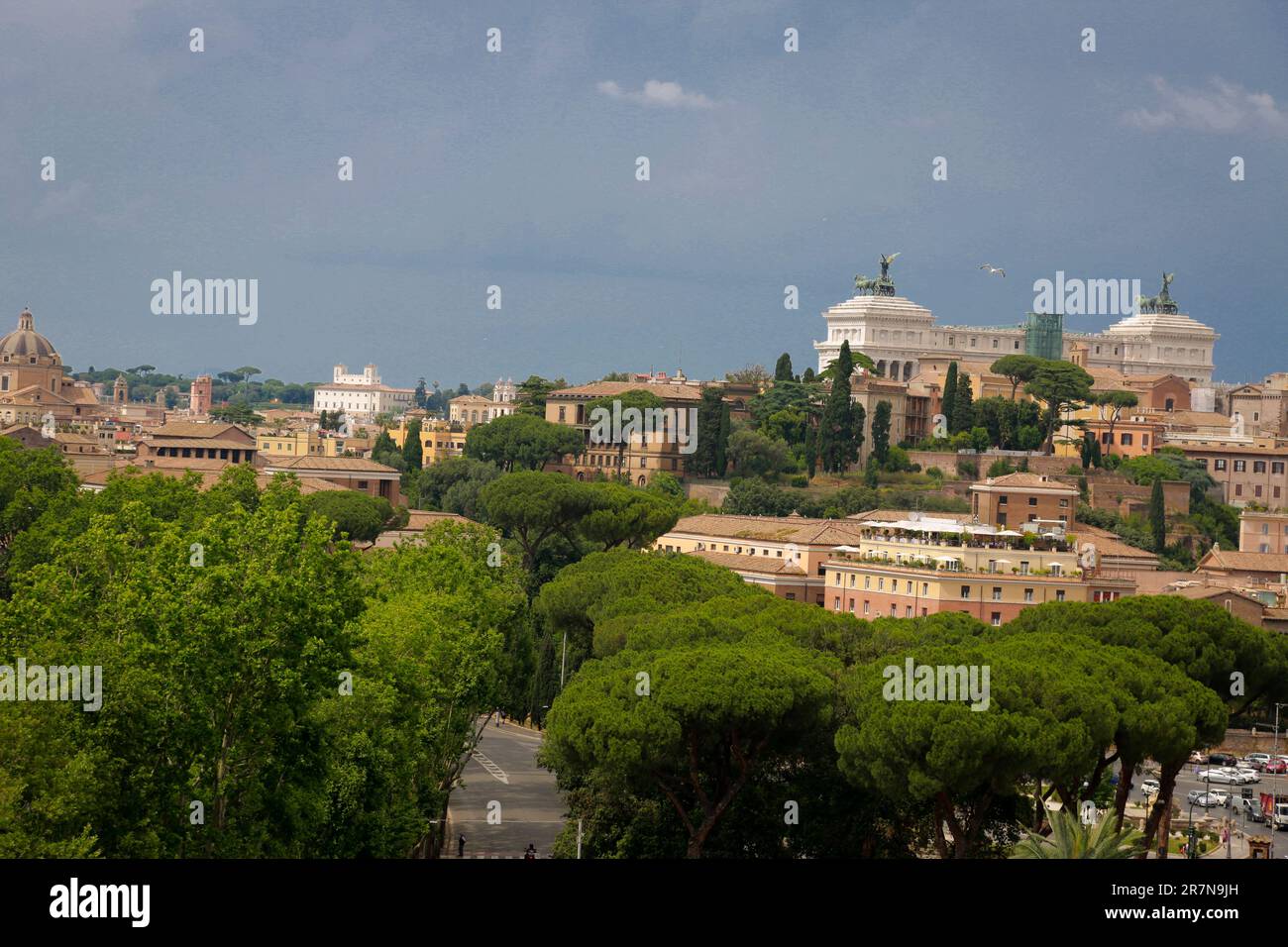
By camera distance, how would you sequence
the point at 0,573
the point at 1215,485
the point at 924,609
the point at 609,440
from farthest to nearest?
the point at 609,440
the point at 1215,485
the point at 924,609
the point at 0,573

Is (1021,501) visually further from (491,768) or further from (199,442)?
(199,442)

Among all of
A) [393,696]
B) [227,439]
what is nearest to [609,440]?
[227,439]

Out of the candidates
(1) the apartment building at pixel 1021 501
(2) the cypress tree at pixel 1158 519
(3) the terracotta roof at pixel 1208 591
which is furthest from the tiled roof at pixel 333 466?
(3) the terracotta roof at pixel 1208 591

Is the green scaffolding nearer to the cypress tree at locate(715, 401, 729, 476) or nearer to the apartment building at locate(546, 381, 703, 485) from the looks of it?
the apartment building at locate(546, 381, 703, 485)

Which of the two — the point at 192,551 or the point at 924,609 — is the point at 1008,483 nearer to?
the point at 924,609

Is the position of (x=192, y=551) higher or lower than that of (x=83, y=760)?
higher

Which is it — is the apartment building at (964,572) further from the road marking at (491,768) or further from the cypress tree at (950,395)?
the cypress tree at (950,395)
